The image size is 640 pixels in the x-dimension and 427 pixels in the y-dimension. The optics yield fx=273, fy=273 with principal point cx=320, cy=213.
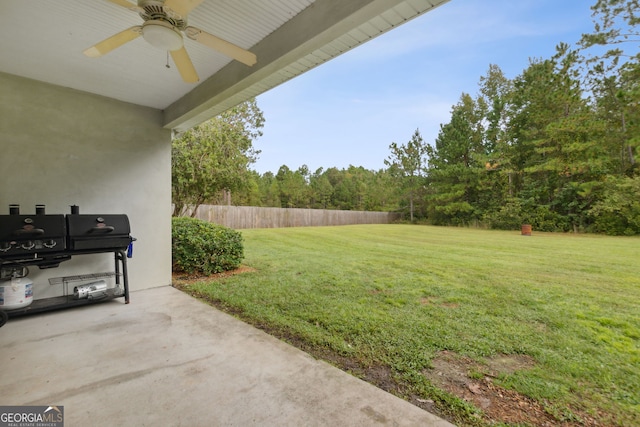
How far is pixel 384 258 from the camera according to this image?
6137 millimetres

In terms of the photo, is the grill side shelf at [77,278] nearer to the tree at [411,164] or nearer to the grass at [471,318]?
the grass at [471,318]

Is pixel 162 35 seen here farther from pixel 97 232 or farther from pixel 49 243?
pixel 49 243

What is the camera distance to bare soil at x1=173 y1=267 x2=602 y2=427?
1.43 metres

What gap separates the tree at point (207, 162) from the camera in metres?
7.50

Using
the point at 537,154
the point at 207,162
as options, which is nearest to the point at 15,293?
the point at 207,162

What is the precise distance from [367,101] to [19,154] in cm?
1264

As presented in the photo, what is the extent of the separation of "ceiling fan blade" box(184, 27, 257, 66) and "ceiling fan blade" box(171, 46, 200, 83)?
18 centimetres

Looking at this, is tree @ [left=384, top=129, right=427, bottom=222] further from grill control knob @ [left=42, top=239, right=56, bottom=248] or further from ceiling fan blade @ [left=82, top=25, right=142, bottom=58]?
ceiling fan blade @ [left=82, top=25, right=142, bottom=58]

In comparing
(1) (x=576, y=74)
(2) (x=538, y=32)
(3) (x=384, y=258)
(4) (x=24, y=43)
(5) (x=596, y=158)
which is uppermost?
(2) (x=538, y=32)

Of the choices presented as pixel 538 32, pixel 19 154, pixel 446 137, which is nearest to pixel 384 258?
pixel 19 154

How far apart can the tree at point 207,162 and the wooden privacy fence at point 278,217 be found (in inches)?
157

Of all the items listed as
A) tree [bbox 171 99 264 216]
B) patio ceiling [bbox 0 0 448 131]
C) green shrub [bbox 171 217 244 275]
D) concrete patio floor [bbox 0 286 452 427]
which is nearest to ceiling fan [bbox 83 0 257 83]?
patio ceiling [bbox 0 0 448 131]

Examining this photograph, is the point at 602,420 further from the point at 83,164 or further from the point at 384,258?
the point at 83,164

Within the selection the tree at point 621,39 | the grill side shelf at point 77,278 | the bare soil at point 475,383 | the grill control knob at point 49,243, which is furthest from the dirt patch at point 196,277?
the tree at point 621,39
